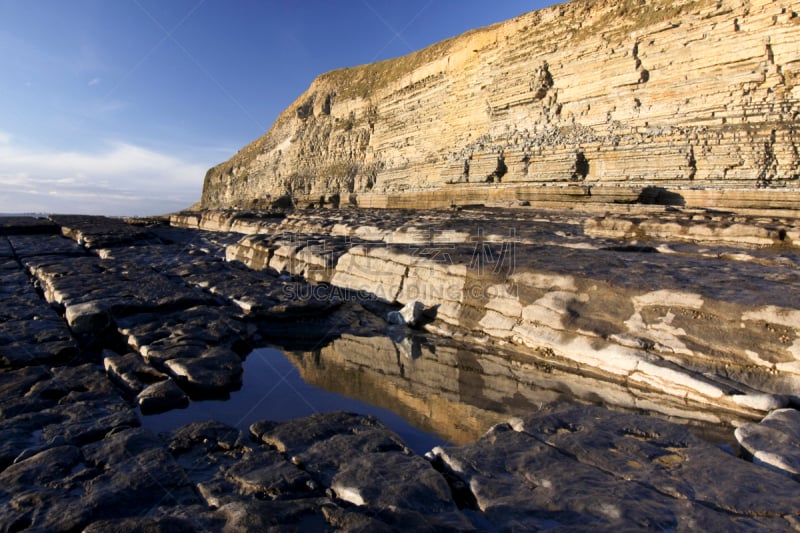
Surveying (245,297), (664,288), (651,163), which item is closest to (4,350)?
(245,297)

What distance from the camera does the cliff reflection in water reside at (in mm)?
2375

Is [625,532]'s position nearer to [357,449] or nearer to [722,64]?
[357,449]

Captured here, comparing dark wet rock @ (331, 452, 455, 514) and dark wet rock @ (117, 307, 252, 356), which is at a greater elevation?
dark wet rock @ (117, 307, 252, 356)

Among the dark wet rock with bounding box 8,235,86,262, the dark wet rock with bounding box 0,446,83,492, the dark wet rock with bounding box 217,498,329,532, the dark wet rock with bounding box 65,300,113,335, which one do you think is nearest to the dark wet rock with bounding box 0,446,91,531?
the dark wet rock with bounding box 0,446,83,492

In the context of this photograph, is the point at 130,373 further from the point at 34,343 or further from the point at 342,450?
the point at 342,450

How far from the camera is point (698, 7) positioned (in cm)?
1473

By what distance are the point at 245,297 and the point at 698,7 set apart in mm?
18128

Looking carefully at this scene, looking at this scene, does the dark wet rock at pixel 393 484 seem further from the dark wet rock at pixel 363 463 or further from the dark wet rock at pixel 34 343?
the dark wet rock at pixel 34 343

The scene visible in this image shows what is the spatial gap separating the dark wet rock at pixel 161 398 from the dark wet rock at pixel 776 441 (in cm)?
267

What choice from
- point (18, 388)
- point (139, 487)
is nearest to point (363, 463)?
point (139, 487)

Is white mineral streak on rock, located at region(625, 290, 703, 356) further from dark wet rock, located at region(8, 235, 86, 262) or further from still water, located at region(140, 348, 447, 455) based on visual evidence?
dark wet rock, located at region(8, 235, 86, 262)

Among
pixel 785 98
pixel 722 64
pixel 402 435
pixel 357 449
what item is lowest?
pixel 402 435

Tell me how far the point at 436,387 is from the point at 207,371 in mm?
1424

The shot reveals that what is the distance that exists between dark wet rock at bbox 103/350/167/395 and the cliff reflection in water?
92cm
